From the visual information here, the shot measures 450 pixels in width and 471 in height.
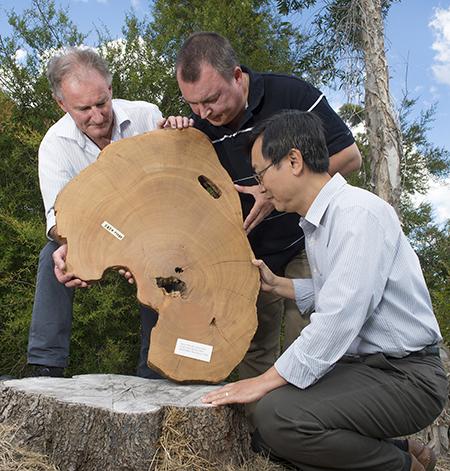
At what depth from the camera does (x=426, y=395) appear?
2.47 metres

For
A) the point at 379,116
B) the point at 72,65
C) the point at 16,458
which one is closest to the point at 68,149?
the point at 72,65

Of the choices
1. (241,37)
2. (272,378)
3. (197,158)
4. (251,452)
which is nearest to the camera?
(272,378)

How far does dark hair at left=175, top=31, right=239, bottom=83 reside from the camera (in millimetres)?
2906

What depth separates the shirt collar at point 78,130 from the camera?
3.24 metres

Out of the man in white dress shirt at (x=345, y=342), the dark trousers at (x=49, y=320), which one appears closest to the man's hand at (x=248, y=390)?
the man in white dress shirt at (x=345, y=342)

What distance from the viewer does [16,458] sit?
2.55 meters

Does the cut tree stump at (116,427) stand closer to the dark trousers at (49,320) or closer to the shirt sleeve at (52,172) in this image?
the dark trousers at (49,320)

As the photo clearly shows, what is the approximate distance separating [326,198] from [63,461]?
1.40 metres

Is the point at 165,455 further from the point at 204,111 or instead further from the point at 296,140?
the point at 204,111

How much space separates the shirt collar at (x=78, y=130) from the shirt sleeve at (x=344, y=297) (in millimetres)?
1371

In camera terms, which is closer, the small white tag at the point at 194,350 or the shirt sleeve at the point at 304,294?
the small white tag at the point at 194,350

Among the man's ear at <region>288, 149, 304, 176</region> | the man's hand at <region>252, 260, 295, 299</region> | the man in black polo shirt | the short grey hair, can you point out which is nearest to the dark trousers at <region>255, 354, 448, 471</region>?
the man's hand at <region>252, 260, 295, 299</region>

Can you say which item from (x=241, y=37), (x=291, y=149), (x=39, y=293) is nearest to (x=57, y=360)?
(x=39, y=293)

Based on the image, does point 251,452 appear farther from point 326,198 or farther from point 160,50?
point 160,50
